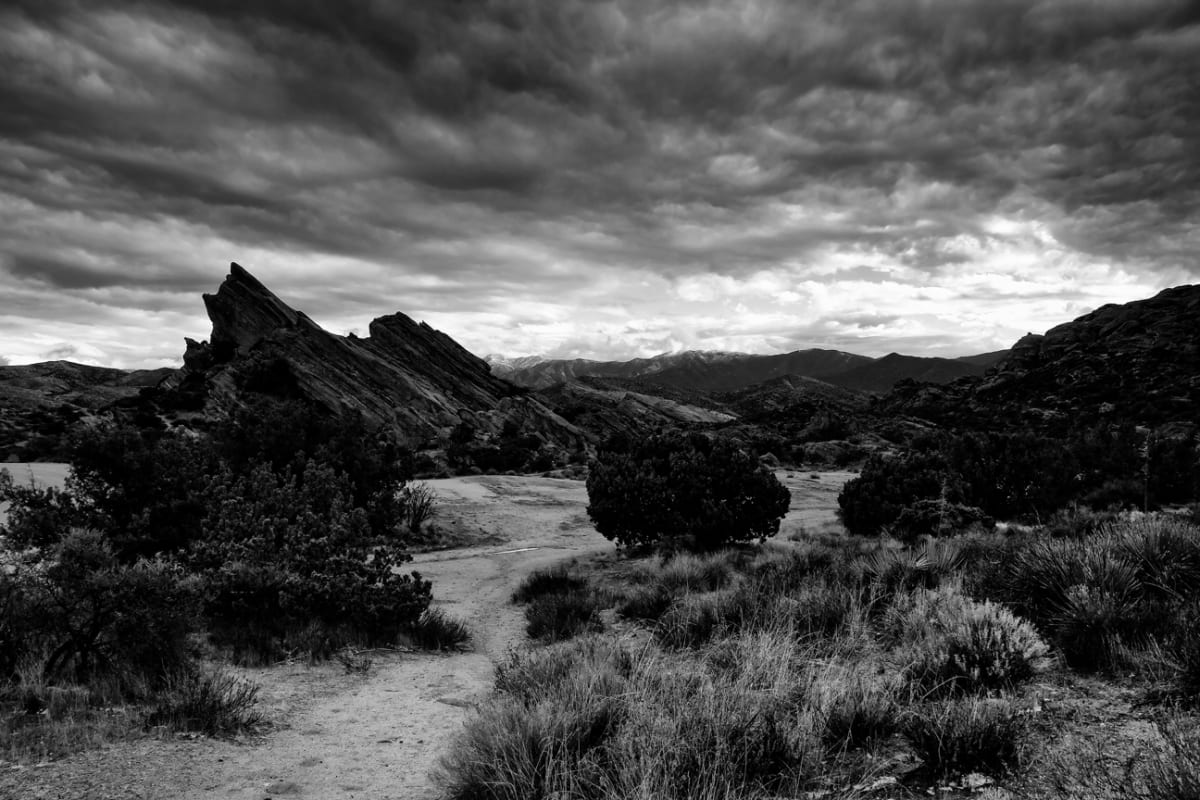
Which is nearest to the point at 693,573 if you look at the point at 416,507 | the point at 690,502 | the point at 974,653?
the point at 690,502

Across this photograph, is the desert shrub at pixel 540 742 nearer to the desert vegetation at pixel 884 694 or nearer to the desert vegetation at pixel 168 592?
the desert vegetation at pixel 884 694

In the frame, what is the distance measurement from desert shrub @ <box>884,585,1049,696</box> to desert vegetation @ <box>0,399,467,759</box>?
676cm

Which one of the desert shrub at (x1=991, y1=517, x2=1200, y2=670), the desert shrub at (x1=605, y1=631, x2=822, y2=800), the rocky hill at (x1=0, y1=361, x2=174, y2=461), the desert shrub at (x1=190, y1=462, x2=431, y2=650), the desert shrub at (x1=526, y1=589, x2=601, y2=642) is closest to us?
the desert shrub at (x1=605, y1=631, x2=822, y2=800)

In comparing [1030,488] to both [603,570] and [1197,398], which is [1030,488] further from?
[1197,398]

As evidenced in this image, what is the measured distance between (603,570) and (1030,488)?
18.3m

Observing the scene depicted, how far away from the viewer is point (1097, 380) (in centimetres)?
7906

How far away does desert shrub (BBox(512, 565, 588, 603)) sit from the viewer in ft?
49.3

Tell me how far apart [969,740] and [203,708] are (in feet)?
22.2

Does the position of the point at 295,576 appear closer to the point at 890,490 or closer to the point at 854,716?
the point at 854,716

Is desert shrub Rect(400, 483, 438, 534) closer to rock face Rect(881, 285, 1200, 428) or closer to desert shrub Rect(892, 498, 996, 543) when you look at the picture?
desert shrub Rect(892, 498, 996, 543)

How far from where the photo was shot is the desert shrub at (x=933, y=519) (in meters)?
19.1

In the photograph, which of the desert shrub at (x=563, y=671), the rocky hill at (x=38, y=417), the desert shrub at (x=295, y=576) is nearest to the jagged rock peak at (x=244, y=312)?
the rocky hill at (x=38, y=417)

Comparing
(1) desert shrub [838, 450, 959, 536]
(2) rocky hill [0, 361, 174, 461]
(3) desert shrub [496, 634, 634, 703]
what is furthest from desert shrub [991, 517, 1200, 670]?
(2) rocky hill [0, 361, 174, 461]

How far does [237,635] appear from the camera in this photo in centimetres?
953
